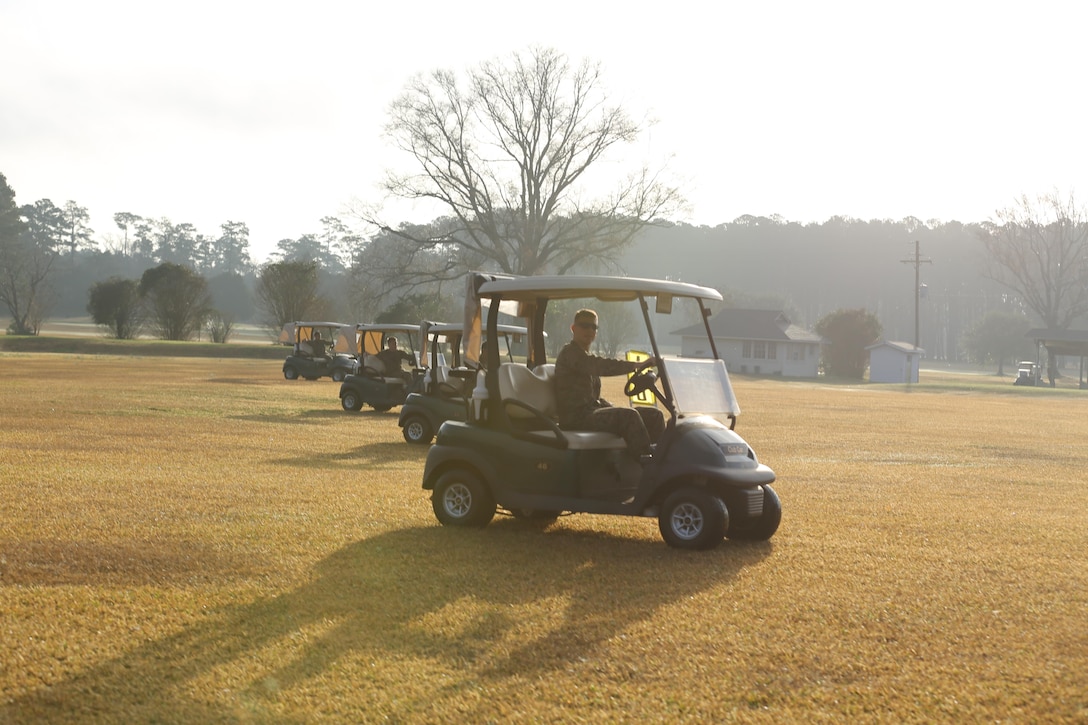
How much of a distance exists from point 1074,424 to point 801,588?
24.4 metres

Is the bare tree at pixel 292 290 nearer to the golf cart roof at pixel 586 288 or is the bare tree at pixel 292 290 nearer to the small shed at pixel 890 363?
the small shed at pixel 890 363

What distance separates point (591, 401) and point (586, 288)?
0.92 metres

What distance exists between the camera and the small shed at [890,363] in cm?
7544

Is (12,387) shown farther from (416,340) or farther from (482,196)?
(482,196)

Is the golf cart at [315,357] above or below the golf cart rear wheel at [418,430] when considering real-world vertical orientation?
above

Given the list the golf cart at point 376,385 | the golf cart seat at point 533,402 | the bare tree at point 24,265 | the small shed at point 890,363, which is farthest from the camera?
the small shed at point 890,363

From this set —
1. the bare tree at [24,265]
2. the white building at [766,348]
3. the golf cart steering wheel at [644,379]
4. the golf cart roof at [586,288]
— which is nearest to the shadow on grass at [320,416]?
the golf cart roof at [586,288]

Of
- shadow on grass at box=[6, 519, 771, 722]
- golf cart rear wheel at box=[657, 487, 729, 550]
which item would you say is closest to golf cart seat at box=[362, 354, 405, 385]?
shadow on grass at box=[6, 519, 771, 722]

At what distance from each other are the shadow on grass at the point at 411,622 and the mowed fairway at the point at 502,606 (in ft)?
0.07

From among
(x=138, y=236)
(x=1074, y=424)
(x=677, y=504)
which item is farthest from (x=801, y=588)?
(x=138, y=236)

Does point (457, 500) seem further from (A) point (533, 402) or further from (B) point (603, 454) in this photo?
(B) point (603, 454)

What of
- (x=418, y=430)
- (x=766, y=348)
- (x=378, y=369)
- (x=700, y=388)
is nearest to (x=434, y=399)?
(x=418, y=430)

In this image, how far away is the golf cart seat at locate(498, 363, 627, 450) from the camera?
8.48 metres

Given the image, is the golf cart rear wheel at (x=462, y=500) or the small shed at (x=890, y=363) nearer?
the golf cart rear wheel at (x=462, y=500)
